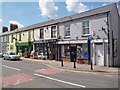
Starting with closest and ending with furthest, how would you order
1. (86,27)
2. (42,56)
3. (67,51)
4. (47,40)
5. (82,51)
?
(86,27) → (82,51) → (67,51) → (47,40) → (42,56)

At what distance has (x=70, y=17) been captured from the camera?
2630 centimetres

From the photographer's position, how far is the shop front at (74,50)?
24059 millimetres

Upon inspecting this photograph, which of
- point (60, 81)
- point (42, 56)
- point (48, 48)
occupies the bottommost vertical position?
point (60, 81)

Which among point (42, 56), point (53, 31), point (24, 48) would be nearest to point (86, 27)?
point (53, 31)

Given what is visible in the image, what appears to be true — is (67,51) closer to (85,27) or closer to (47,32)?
(85,27)

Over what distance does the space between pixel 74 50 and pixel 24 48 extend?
52.2ft

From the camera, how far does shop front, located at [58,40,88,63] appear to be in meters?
24.1

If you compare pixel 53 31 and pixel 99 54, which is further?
pixel 53 31

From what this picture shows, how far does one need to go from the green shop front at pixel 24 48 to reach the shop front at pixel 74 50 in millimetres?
9800

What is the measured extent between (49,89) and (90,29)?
13.9 meters

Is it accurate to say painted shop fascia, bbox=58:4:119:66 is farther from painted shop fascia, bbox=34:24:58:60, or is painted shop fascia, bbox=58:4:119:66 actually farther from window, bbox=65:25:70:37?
painted shop fascia, bbox=34:24:58:60

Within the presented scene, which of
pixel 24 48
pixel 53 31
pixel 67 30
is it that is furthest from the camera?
pixel 24 48

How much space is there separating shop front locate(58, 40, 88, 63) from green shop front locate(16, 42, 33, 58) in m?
9.80

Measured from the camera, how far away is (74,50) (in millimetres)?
25953
